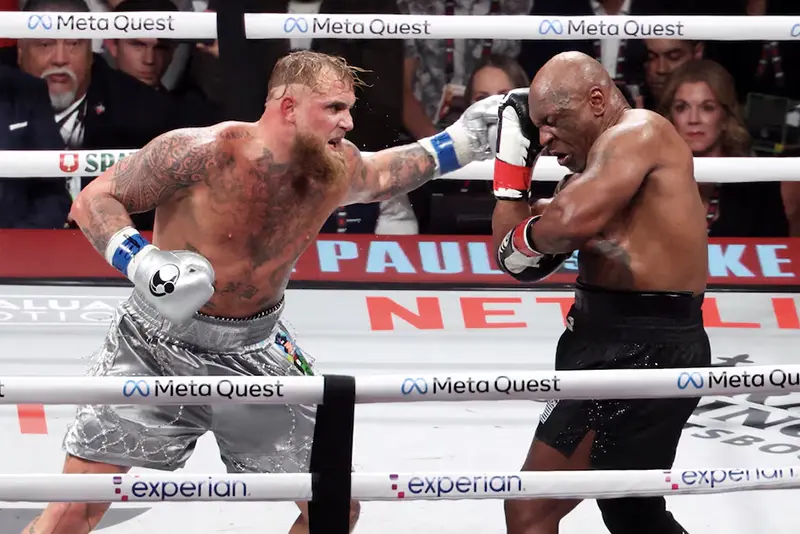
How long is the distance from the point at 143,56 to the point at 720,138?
2.23 meters

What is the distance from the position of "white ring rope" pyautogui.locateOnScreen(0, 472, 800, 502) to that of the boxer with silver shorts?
0.38 m

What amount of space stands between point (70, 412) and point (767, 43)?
285 cm

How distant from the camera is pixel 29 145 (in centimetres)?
467

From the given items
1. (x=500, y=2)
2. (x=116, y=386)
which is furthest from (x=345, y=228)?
(x=116, y=386)

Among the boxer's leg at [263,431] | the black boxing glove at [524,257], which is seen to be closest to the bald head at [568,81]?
the black boxing glove at [524,257]

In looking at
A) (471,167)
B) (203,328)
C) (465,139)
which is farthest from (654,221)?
(471,167)

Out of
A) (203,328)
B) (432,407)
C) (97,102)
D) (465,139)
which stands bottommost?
(432,407)

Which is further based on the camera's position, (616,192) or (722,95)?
(722,95)

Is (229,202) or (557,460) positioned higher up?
(229,202)

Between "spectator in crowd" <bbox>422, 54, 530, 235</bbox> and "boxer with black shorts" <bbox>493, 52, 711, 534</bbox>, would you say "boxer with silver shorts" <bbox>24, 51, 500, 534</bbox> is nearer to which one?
"boxer with black shorts" <bbox>493, 52, 711, 534</bbox>

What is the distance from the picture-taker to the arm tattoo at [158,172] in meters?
2.61

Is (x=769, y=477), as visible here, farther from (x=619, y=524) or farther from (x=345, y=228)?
(x=345, y=228)

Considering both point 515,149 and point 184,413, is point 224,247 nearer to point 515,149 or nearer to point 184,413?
point 184,413

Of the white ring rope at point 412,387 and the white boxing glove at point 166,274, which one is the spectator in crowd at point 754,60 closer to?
the white ring rope at point 412,387
